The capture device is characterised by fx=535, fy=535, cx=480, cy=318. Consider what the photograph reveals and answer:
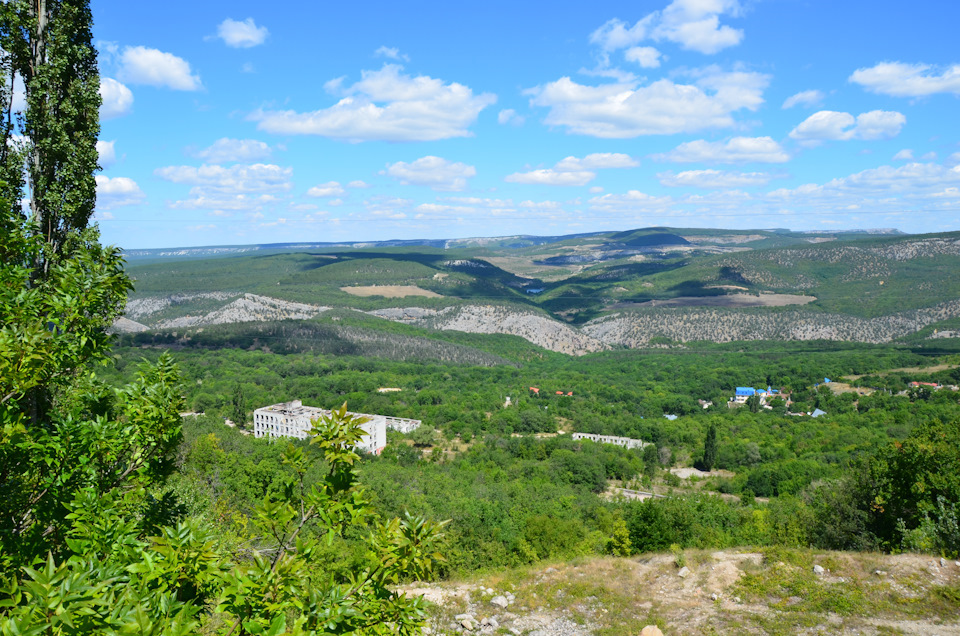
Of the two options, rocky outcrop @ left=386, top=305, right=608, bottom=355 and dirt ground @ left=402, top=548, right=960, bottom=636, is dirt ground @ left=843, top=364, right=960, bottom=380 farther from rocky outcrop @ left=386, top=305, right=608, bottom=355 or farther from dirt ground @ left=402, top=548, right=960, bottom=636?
dirt ground @ left=402, top=548, right=960, bottom=636

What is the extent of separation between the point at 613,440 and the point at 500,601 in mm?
59131

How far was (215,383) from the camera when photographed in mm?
86812

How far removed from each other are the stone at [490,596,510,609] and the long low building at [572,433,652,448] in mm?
55038

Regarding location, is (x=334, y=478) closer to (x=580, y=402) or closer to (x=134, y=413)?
(x=134, y=413)

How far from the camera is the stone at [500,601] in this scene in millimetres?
17109

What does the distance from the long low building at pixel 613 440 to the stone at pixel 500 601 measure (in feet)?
181

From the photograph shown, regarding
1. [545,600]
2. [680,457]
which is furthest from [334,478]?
[680,457]

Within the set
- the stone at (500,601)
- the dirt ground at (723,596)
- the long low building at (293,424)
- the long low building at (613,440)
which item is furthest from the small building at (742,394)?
A: the stone at (500,601)

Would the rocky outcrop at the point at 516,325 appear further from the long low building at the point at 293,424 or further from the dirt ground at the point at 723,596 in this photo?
the dirt ground at the point at 723,596

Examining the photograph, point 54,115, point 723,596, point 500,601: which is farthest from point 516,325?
point 54,115

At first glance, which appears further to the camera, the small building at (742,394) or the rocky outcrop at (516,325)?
the rocky outcrop at (516,325)

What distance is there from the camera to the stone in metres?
17.1

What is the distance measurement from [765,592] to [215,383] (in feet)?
287

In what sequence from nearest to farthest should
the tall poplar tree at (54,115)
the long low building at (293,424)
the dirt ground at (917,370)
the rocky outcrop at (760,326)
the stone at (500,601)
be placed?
the tall poplar tree at (54,115), the stone at (500,601), the long low building at (293,424), the dirt ground at (917,370), the rocky outcrop at (760,326)
